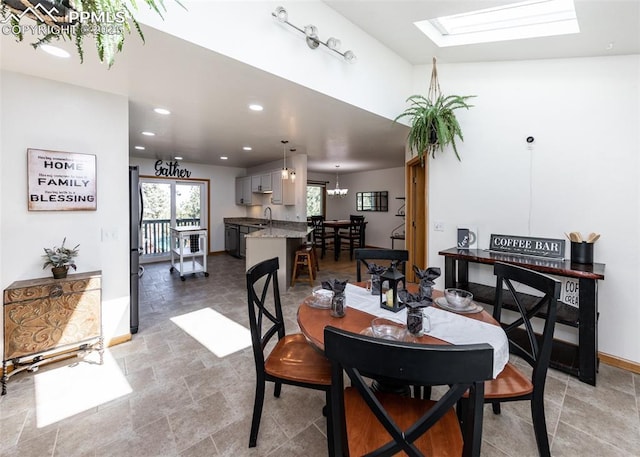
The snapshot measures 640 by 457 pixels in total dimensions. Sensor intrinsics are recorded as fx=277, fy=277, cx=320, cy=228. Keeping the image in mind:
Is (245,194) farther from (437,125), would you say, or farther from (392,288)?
(392,288)

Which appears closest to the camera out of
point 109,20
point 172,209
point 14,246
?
point 109,20

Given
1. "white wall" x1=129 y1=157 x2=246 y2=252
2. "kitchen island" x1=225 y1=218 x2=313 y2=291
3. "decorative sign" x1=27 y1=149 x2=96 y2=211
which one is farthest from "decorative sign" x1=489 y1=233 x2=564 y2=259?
"white wall" x1=129 y1=157 x2=246 y2=252

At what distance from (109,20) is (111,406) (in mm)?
2313

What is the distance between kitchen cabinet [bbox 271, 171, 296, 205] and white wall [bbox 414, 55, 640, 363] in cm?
345

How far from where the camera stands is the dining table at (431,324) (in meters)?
1.29

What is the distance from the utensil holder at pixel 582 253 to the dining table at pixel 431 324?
152 cm

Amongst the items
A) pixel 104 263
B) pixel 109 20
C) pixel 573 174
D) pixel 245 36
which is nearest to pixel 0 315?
pixel 104 263

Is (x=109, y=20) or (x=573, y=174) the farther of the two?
(x=573, y=174)

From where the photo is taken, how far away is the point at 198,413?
1851mm

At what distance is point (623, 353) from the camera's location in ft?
7.82

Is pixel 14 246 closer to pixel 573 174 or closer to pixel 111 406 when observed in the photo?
pixel 111 406

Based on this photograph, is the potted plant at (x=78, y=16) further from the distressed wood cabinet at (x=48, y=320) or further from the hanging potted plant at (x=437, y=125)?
the hanging potted plant at (x=437, y=125)

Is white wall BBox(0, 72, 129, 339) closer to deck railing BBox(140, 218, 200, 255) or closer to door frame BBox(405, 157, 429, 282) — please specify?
door frame BBox(405, 157, 429, 282)

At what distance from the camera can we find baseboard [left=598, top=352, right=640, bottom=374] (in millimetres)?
2328
